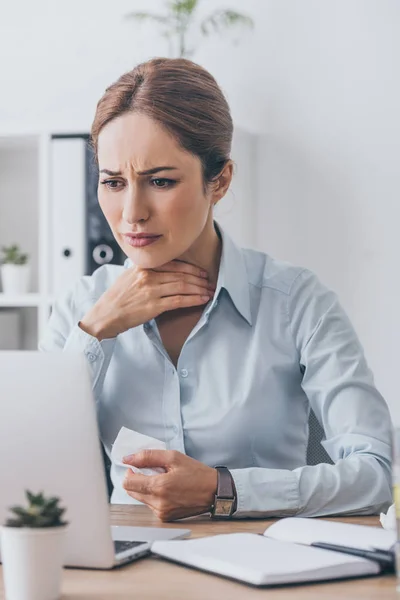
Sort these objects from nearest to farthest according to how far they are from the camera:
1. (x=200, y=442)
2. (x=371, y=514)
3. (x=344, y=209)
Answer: (x=371, y=514)
(x=200, y=442)
(x=344, y=209)

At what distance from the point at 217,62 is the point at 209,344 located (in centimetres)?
216

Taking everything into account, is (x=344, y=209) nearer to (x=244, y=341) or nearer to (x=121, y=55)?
(x=121, y=55)

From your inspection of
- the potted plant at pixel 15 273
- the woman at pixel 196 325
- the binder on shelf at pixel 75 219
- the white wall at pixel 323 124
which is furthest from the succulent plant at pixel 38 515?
the potted plant at pixel 15 273

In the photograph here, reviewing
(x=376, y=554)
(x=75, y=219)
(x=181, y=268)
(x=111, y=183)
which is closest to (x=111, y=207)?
(x=111, y=183)

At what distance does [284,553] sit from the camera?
114 centimetres

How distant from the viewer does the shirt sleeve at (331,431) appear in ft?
4.97

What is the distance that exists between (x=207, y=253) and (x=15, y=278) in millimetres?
1873

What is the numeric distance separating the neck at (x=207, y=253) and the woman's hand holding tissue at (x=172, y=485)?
1.80 ft

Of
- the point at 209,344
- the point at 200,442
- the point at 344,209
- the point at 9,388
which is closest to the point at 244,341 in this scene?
the point at 209,344

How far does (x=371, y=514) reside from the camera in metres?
1.58

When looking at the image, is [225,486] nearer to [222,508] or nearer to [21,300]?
[222,508]

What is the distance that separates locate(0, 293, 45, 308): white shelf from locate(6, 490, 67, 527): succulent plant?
254 centimetres

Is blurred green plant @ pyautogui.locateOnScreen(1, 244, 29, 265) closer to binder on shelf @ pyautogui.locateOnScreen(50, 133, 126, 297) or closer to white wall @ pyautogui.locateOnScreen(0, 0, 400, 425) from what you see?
binder on shelf @ pyautogui.locateOnScreen(50, 133, 126, 297)

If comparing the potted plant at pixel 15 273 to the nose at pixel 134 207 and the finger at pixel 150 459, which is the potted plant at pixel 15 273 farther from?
the finger at pixel 150 459
